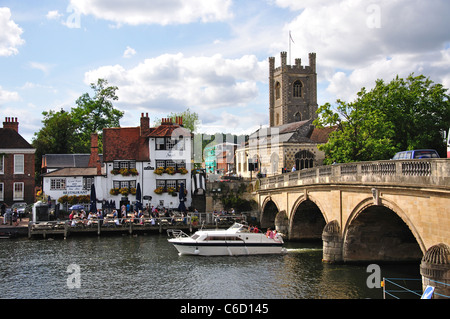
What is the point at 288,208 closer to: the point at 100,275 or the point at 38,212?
the point at 100,275

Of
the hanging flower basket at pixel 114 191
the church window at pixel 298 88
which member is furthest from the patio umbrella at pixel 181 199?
the church window at pixel 298 88

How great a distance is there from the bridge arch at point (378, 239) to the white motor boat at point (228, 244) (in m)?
6.45

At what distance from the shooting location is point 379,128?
138 feet

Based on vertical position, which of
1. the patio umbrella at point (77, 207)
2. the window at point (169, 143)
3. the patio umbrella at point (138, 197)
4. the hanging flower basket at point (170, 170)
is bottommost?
the patio umbrella at point (77, 207)

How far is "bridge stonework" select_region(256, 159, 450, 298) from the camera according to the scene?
18844 mm

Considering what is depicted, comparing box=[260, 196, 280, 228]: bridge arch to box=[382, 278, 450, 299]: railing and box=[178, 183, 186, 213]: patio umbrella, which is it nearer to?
box=[178, 183, 186, 213]: patio umbrella

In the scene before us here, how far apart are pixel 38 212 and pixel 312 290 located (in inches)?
1221

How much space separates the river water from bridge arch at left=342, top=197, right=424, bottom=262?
92cm

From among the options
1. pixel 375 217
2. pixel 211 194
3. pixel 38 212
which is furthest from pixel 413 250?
pixel 38 212

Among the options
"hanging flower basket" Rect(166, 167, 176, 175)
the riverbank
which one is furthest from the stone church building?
the riverbank

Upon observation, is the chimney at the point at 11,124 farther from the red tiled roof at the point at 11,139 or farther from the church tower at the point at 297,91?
the church tower at the point at 297,91

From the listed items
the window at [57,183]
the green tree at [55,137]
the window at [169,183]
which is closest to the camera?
the window at [57,183]

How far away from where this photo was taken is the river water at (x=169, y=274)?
2281cm
